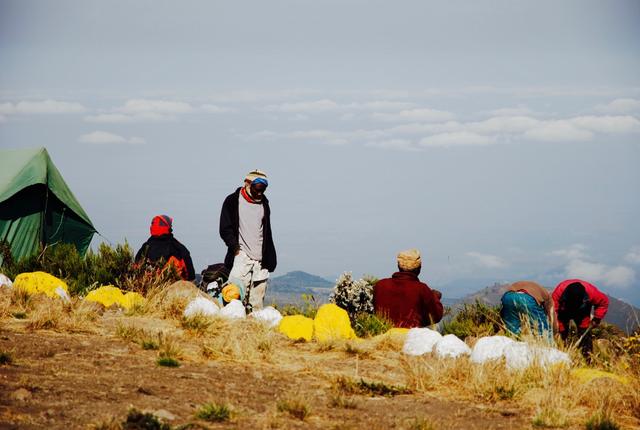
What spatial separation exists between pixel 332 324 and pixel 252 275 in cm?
214

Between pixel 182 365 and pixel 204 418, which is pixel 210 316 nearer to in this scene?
pixel 182 365

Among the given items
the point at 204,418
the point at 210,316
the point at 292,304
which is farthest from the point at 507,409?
the point at 292,304

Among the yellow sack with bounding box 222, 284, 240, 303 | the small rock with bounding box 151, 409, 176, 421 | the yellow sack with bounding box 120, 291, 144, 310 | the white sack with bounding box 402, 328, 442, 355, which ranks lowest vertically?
the small rock with bounding box 151, 409, 176, 421

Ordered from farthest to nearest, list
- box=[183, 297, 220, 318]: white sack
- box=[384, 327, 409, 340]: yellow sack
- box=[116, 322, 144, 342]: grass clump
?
box=[183, 297, 220, 318]: white sack
box=[384, 327, 409, 340]: yellow sack
box=[116, 322, 144, 342]: grass clump

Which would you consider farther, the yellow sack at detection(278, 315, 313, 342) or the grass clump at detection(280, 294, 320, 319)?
the grass clump at detection(280, 294, 320, 319)

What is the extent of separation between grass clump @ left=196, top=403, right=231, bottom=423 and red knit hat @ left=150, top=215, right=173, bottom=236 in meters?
7.13

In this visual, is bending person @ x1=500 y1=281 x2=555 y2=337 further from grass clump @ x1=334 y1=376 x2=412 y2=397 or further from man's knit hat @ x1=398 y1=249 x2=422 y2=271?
grass clump @ x1=334 y1=376 x2=412 y2=397

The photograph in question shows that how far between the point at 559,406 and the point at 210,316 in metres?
4.53

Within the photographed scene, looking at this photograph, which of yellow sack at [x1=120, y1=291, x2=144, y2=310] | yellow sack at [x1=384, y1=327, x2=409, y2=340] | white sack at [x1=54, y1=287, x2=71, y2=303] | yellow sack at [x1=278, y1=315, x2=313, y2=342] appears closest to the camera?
yellow sack at [x1=384, y1=327, x2=409, y2=340]

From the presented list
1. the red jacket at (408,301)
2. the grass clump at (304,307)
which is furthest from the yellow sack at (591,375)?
the grass clump at (304,307)

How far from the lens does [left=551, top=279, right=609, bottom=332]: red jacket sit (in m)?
10.1

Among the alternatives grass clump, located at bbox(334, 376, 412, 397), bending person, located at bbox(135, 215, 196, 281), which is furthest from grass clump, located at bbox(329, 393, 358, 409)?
bending person, located at bbox(135, 215, 196, 281)

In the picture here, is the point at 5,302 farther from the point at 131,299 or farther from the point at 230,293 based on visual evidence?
the point at 230,293

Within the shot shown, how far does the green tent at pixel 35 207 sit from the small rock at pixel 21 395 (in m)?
10.6
